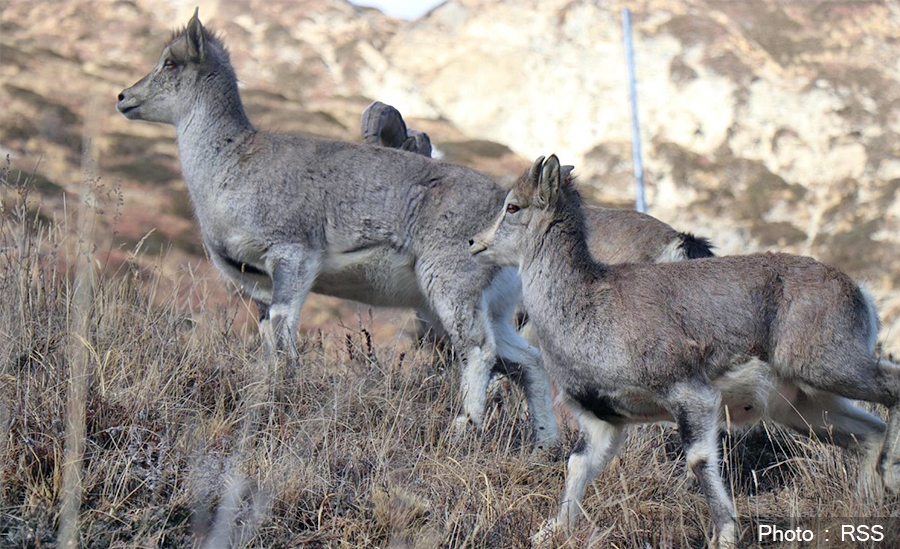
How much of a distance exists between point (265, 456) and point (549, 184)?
2.51 meters

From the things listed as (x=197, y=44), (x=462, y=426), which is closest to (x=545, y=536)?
(x=462, y=426)

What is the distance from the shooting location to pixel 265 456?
7.34 m

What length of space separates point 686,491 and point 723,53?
50971 mm

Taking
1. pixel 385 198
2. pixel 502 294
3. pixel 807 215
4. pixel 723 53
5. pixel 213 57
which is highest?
pixel 213 57

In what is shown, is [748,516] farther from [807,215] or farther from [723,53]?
[723,53]

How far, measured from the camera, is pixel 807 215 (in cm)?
4828

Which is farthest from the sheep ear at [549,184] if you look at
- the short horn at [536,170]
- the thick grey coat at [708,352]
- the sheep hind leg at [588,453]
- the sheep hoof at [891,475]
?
the sheep hoof at [891,475]

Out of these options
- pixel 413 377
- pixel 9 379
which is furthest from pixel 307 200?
pixel 9 379

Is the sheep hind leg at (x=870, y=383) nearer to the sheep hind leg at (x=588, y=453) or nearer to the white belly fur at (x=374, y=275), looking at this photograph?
the sheep hind leg at (x=588, y=453)

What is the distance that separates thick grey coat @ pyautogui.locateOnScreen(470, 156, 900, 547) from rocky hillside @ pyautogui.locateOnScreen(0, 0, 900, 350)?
32.5 meters

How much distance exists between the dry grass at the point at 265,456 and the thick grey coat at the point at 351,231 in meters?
0.44

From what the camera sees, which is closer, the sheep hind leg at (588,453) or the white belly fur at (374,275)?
the sheep hind leg at (588,453)

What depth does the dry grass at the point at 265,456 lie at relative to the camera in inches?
256

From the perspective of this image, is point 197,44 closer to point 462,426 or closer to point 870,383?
point 462,426
